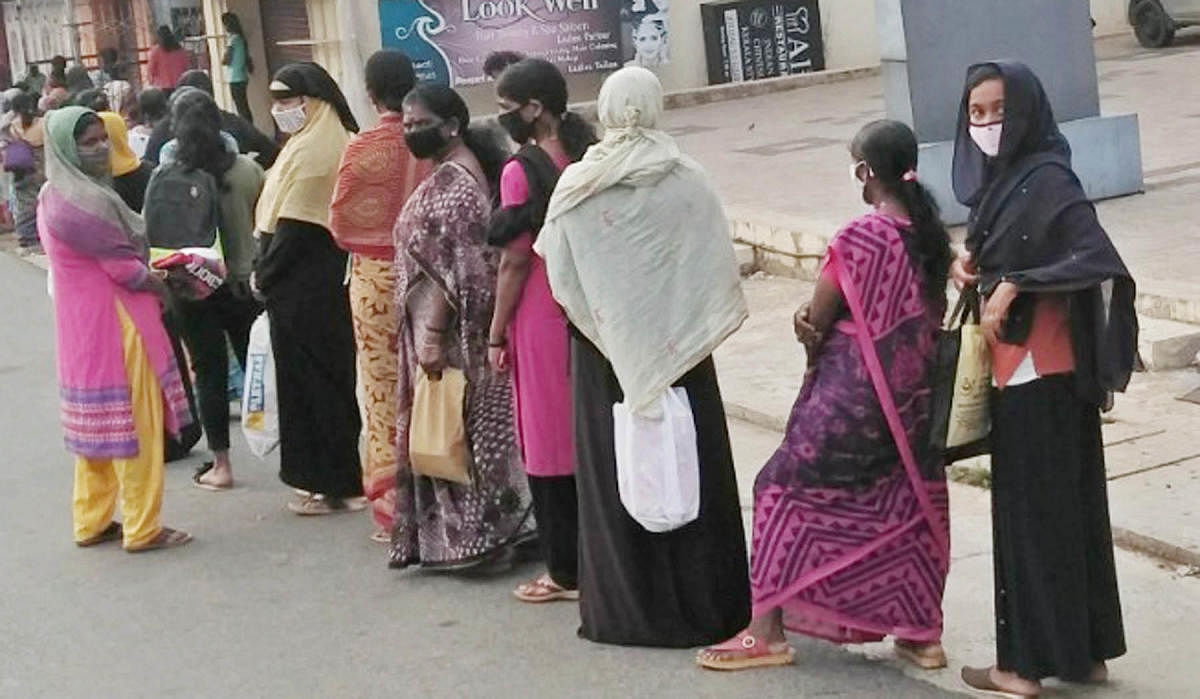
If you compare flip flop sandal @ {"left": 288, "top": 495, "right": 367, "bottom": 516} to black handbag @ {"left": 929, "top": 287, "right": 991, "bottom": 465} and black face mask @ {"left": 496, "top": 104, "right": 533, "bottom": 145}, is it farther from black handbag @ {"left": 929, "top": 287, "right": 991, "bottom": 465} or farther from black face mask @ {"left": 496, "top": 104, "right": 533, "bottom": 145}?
black handbag @ {"left": 929, "top": 287, "right": 991, "bottom": 465}

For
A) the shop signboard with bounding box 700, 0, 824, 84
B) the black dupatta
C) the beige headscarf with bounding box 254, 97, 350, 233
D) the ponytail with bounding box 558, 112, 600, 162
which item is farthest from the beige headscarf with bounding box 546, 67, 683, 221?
the shop signboard with bounding box 700, 0, 824, 84

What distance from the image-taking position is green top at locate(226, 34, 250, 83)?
21781mm

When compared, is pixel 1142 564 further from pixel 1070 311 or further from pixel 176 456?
pixel 176 456

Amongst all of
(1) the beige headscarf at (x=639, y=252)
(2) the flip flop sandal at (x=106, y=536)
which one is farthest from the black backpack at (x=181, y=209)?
(1) the beige headscarf at (x=639, y=252)

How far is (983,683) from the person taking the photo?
4.88m

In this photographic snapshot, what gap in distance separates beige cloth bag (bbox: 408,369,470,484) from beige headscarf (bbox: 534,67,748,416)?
98 centimetres

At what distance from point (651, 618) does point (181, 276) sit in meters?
2.99

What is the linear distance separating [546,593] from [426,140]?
1453mm

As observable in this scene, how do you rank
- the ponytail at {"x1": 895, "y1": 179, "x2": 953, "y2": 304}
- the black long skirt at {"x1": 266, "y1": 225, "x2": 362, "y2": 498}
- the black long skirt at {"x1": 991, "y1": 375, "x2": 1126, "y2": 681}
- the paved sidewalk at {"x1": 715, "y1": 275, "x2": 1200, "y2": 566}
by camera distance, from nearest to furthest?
the black long skirt at {"x1": 991, "y1": 375, "x2": 1126, "y2": 681} < the ponytail at {"x1": 895, "y1": 179, "x2": 953, "y2": 304} < the paved sidewalk at {"x1": 715, "y1": 275, "x2": 1200, "y2": 566} < the black long skirt at {"x1": 266, "y1": 225, "x2": 362, "y2": 498}

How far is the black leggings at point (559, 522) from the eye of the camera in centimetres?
587

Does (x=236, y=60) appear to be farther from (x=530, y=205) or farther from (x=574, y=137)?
(x=530, y=205)

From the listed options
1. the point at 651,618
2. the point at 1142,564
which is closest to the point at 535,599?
the point at 651,618

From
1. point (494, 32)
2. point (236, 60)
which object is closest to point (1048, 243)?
point (494, 32)

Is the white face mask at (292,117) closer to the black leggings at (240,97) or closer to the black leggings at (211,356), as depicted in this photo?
the black leggings at (211,356)
